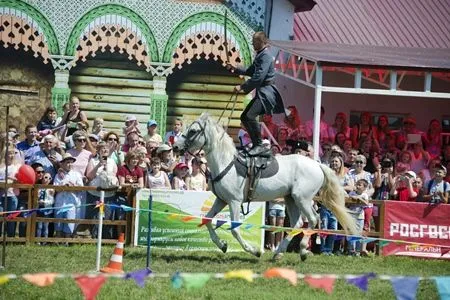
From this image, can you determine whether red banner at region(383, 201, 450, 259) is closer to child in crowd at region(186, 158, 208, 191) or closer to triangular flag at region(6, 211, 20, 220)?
child in crowd at region(186, 158, 208, 191)

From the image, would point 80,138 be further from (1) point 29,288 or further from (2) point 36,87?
(1) point 29,288

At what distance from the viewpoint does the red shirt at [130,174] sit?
18.1m

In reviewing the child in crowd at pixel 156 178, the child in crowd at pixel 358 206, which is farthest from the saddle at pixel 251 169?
the child in crowd at pixel 358 206

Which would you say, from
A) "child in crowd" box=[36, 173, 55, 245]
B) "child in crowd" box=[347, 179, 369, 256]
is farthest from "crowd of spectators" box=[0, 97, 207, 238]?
"child in crowd" box=[347, 179, 369, 256]

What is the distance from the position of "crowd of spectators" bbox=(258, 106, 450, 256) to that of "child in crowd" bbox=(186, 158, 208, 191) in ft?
3.85

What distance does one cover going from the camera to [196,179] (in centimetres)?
1875

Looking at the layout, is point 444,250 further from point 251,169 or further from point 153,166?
point 153,166

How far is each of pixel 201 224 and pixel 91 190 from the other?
2.12 metres

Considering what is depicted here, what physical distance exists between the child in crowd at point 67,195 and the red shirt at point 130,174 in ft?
2.13

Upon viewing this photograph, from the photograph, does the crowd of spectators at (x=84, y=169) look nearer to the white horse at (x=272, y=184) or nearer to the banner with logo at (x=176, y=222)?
the banner with logo at (x=176, y=222)

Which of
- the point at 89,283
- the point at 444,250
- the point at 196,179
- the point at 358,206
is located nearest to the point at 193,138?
the point at 196,179

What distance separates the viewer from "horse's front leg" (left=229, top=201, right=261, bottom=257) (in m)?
16.4

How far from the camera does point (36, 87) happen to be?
21703mm

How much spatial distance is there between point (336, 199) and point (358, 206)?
1393 millimetres
